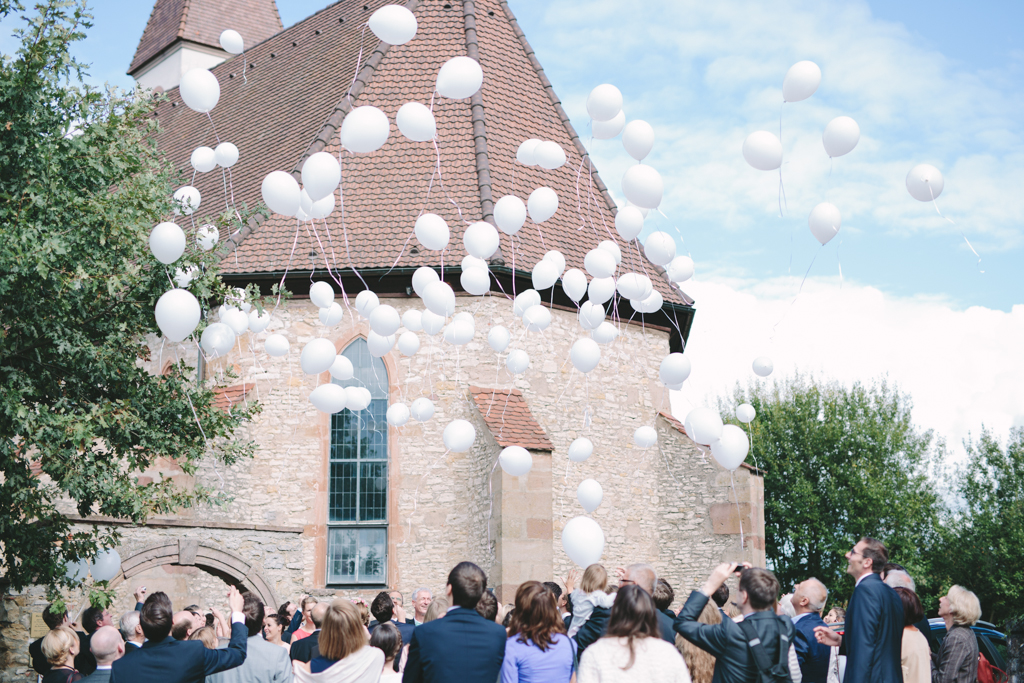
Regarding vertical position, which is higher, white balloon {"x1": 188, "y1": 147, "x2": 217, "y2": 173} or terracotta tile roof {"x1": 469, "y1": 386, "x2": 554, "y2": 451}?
white balloon {"x1": 188, "y1": 147, "x2": 217, "y2": 173}

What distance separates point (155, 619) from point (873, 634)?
135 inches

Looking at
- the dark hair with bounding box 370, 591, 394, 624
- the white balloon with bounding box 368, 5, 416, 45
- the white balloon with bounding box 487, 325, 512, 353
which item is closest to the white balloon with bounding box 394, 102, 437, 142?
the white balloon with bounding box 368, 5, 416, 45

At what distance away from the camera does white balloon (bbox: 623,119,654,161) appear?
25.5ft

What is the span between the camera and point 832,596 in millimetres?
28719

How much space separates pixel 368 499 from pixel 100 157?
6.79 metres

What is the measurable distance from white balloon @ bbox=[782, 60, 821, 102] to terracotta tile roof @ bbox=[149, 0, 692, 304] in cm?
688

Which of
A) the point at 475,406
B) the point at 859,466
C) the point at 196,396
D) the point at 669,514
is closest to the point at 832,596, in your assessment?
Answer: the point at 859,466

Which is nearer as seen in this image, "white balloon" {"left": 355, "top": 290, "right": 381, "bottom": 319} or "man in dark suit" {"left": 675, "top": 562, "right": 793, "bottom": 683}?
"man in dark suit" {"left": 675, "top": 562, "right": 793, "bottom": 683}

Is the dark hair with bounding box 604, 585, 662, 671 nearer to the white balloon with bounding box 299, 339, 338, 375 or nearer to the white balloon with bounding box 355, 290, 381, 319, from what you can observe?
the white balloon with bounding box 299, 339, 338, 375

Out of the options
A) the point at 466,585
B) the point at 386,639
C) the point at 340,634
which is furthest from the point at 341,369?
the point at 466,585

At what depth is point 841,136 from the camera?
6852mm

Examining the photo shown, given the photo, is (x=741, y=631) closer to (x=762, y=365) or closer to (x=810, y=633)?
(x=810, y=633)

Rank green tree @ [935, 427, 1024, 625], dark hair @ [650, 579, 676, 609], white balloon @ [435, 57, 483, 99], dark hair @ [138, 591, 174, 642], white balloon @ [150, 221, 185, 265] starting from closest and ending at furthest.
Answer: dark hair @ [138, 591, 174, 642]
dark hair @ [650, 579, 676, 609]
white balloon @ [150, 221, 185, 265]
white balloon @ [435, 57, 483, 99]
green tree @ [935, 427, 1024, 625]

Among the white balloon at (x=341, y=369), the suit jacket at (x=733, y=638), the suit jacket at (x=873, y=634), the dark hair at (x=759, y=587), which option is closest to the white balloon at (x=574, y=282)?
the white balloon at (x=341, y=369)
